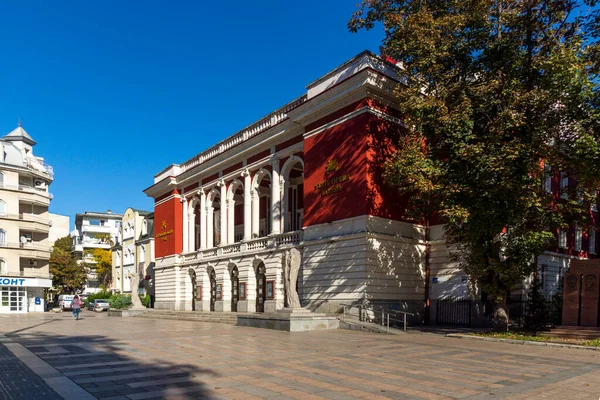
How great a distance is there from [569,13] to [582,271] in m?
9.03

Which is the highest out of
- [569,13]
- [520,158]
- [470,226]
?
[569,13]

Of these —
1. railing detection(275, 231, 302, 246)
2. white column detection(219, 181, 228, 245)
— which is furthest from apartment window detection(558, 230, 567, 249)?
white column detection(219, 181, 228, 245)

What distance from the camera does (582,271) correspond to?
49.4 feet

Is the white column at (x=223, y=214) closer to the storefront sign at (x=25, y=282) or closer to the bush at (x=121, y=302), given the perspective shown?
the bush at (x=121, y=302)

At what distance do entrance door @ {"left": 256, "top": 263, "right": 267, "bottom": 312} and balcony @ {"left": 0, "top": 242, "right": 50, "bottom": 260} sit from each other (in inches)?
1059

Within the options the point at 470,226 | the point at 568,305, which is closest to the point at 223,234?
the point at 470,226

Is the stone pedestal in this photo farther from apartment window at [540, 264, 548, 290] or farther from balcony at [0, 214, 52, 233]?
balcony at [0, 214, 52, 233]

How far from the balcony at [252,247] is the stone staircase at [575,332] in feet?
43.4

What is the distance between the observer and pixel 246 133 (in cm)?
3144

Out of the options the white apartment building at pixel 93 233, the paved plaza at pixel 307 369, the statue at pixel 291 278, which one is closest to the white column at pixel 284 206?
the statue at pixel 291 278

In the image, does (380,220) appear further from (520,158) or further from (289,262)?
(520,158)

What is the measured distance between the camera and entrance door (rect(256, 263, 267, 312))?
94.5ft

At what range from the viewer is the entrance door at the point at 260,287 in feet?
Answer: 94.5

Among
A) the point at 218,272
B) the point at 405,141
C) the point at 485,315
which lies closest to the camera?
the point at 405,141
